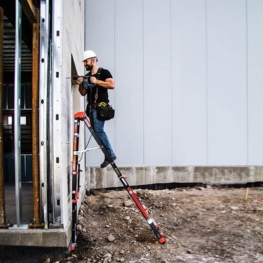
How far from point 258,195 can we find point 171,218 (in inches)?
102

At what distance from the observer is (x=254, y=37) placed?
616 cm

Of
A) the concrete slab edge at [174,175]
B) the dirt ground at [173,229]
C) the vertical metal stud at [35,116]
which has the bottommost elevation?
the dirt ground at [173,229]

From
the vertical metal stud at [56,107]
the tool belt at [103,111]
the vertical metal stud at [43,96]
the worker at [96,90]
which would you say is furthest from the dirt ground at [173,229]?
the tool belt at [103,111]

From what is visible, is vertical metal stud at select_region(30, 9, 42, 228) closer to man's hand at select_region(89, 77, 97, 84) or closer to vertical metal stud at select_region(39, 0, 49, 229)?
vertical metal stud at select_region(39, 0, 49, 229)

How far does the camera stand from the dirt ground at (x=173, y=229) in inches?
114

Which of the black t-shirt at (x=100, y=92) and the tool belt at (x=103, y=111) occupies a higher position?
the black t-shirt at (x=100, y=92)

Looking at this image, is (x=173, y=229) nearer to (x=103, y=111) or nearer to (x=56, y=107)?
(x=103, y=111)

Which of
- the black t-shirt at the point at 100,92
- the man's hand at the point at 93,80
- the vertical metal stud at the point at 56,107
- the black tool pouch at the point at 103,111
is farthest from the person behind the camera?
the black t-shirt at the point at 100,92

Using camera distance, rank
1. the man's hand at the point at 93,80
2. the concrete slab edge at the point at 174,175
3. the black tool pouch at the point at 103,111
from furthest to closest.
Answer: the concrete slab edge at the point at 174,175
the black tool pouch at the point at 103,111
the man's hand at the point at 93,80

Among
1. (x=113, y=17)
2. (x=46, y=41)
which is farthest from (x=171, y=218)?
(x=113, y=17)

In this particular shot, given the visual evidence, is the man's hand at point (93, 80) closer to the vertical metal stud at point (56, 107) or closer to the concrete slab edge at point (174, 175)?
the vertical metal stud at point (56, 107)

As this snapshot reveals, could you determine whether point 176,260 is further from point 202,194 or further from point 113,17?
point 113,17

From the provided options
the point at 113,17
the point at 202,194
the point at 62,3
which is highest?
the point at 113,17

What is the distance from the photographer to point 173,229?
12.2ft
